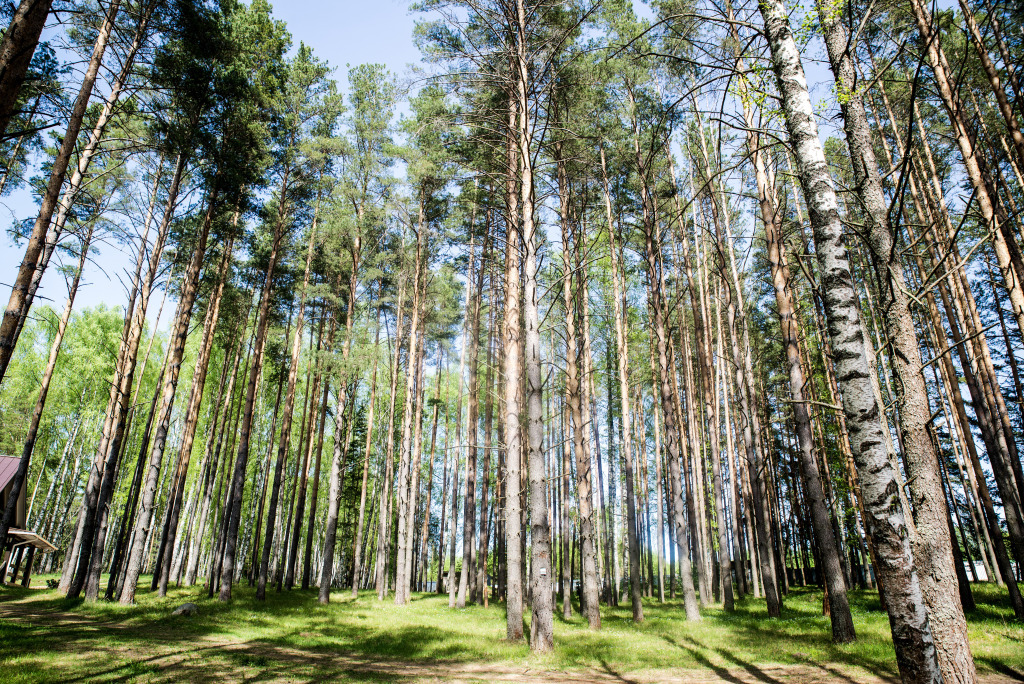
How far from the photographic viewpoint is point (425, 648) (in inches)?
332

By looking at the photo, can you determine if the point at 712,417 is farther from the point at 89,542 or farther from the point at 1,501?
the point at 1,501

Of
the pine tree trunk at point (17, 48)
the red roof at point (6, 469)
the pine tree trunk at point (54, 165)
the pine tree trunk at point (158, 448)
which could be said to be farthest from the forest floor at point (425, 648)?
the red roof at point (6, 469)

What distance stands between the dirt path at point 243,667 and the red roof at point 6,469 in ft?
43.8

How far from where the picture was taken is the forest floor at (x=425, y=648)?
19.5 ft

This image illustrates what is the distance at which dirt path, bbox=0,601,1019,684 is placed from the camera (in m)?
5.53

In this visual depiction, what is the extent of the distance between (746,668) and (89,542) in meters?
14.4

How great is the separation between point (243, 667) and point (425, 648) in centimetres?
326

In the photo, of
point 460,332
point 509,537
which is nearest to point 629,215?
point 460,332

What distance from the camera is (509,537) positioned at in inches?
351

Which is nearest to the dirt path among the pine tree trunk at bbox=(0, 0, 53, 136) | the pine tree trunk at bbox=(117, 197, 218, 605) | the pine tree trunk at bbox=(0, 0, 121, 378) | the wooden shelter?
the pine tree trunk at bbox=(117, 197, 218, 605)

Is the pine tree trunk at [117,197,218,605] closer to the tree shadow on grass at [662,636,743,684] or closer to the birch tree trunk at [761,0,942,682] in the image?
the tree shadow on grass at [662,636,743,684]

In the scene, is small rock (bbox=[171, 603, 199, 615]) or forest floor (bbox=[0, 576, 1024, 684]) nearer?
forest floor (bbox=[0, 576, 1024, 684])

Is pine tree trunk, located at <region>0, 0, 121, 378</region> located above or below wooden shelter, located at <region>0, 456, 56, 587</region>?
above

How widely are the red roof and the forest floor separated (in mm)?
7051
